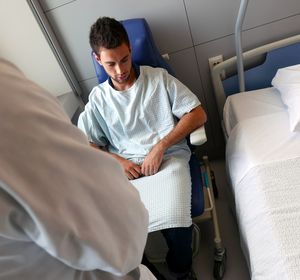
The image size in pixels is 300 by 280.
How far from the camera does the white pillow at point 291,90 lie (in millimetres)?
1331

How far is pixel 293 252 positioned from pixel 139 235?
599mm

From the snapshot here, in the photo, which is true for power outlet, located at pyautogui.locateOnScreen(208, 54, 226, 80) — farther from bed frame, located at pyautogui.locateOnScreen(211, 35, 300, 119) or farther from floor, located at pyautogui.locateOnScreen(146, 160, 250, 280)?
floor, located at pyautogui.locateOnScreen(146, 160, 250, 280)

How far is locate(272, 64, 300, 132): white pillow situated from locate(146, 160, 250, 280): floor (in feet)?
2.43

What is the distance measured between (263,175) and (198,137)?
34 cm

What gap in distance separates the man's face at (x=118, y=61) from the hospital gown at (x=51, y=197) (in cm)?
89

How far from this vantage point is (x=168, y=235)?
1299 mm

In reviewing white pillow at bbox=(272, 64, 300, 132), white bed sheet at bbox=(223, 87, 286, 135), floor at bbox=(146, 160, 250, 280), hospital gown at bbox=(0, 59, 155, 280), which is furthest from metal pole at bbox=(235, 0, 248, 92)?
hospital gown at bbox=(0, 59, 155, 280)

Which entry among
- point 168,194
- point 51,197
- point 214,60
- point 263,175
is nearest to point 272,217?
point 263,175

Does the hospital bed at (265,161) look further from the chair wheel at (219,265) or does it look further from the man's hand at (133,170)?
the man's hand at (133,170)

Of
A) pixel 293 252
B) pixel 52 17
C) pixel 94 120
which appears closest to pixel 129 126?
pixel 94 120

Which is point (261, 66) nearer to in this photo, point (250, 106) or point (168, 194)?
point (250, 106)

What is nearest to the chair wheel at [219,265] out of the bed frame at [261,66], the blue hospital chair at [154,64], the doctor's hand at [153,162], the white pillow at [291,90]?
the blue hospital chair at [154,64]

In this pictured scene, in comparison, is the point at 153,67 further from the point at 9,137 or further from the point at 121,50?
the point at 9,137

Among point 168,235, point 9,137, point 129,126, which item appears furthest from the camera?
point 129,126
